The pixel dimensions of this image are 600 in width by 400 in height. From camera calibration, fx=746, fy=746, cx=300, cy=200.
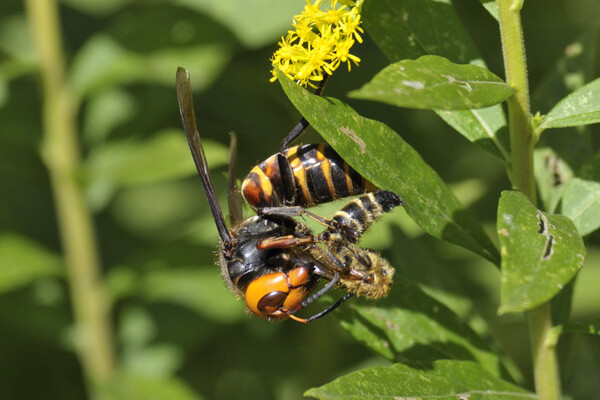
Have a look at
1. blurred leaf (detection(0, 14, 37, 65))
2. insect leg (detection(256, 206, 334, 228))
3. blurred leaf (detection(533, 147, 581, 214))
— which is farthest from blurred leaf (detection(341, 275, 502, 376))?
blurred leaf (detection(0, 14, 37, 65))

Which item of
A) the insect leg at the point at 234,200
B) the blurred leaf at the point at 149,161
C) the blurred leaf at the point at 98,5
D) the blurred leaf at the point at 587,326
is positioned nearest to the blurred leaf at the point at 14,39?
the blurred leaf at the point at 98,5

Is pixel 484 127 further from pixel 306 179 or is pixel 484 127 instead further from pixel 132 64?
pixel 132 64

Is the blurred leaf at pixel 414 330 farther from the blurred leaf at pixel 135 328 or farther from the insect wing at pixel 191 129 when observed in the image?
the blurred leaf at pixel 135 328

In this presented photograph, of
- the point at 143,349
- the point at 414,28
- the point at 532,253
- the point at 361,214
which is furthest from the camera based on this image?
the point at 143,349

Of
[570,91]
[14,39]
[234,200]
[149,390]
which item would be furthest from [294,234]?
[14,39]

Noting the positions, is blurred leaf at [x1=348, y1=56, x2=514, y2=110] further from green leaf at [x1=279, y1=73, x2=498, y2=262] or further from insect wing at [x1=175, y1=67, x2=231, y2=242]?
insect wing at [x1=175, y1=67, x2=231, y2=242]

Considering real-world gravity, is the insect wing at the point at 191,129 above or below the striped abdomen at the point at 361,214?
above
